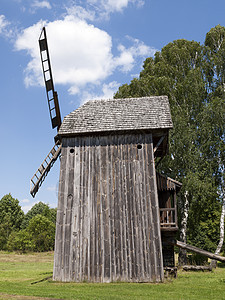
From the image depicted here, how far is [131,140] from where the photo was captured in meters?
15.5

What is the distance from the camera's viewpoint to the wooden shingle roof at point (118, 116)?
15.5 meters

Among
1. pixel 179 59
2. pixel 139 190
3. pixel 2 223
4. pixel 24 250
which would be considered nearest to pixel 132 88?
pixel 179 59

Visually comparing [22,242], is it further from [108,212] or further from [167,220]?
[167,220]

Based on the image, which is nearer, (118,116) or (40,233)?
(118,116)

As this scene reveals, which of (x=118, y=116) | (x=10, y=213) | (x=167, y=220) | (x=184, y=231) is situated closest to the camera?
(x=167, y=220)

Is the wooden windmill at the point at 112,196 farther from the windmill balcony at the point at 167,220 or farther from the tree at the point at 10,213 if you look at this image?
the tree at the point at 10,213

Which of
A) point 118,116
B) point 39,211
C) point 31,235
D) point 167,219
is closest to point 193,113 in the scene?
point 118,116

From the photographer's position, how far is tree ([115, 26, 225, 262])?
933 inches

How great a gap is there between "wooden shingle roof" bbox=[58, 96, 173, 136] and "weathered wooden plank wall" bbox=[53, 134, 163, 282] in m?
0.54

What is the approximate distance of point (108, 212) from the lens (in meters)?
14.4

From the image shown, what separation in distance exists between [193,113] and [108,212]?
14855 millimetres

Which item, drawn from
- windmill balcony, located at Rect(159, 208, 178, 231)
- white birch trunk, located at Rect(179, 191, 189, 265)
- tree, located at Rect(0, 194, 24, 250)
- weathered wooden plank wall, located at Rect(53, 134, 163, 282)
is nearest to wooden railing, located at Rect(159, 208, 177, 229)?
windmill balcony, located at Rect(159, 208, 178, 231)

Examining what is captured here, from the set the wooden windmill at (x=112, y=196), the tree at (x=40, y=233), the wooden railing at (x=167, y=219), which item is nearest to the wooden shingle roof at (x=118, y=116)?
the wooden windmill at (x=112, y=196)

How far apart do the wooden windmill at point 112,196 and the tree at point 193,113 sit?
305 inches
